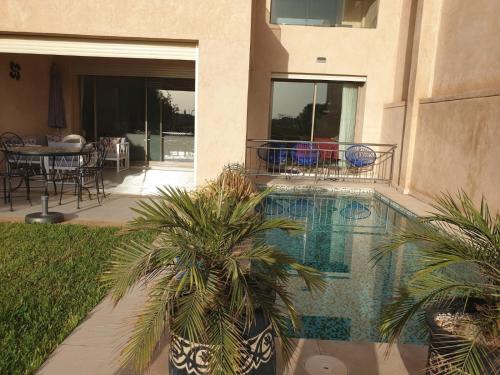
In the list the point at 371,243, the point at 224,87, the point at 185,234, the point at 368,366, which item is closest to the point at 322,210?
the point at 371,243

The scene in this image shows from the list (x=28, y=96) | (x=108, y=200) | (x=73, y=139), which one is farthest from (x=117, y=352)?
(x=28, y=96)

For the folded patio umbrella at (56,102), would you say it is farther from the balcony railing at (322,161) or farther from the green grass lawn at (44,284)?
the green grass lawn at (44,284)

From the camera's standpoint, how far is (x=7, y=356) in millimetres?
2725

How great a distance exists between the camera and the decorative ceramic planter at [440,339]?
2266 mm

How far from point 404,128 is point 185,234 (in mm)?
8884

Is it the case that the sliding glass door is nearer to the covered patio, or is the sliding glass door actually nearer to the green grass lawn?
the covered patio

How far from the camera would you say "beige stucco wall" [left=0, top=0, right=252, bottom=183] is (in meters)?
7.87

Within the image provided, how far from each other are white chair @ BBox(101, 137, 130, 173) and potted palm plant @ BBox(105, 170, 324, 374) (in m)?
9.29

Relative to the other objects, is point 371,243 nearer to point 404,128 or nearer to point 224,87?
point 224,87

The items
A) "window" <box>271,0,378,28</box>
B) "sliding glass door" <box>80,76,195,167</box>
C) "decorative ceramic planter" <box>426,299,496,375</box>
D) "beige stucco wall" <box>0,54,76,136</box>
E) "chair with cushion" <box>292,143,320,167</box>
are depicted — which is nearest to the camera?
"decorative ceramic planter" <box>426,299,496,375</box>

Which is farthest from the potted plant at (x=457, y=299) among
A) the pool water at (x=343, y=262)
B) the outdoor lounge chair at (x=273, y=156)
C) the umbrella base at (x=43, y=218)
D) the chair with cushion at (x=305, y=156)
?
the outdoor lounge chair at (x=273, y=156)

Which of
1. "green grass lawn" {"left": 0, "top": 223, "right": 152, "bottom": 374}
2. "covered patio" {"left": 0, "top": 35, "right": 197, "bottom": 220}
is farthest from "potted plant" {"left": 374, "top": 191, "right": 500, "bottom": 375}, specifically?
"covered patio" {"left": 0, "top": 35, "right": 197, "bottom": 220}

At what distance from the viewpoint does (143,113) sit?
13031 millimetres

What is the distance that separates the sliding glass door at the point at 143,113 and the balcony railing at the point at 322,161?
8.30 ft
